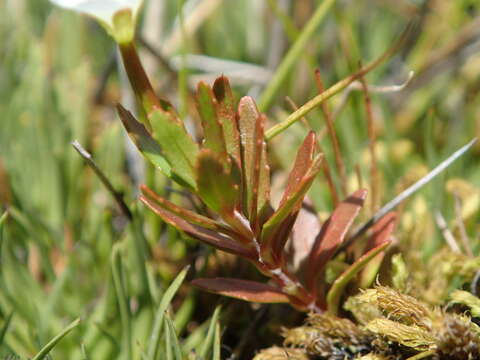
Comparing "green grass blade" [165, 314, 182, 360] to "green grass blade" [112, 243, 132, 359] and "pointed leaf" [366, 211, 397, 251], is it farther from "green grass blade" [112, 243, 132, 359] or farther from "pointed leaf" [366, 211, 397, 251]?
"pointed leaf" [366, 211, 397, 251]

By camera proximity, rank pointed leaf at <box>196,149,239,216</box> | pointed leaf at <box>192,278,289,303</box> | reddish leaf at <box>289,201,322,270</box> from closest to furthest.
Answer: pointed leaf at <box>196,149,239,216</box>, pointed leaf at <box>192,278,289,303</box>, reddish leaf at <box>289,201,322,270</box>

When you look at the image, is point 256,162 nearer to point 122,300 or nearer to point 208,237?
point 208,237

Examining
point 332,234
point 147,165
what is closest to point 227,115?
point 332,234

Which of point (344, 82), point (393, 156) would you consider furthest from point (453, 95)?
point (344, 82)

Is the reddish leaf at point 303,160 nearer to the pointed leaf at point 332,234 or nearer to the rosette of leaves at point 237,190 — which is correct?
the rosette of leaves at point 237,190

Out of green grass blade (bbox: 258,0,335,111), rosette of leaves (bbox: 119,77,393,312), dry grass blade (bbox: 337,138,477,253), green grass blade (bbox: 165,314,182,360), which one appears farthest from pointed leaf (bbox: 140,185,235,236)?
green grass blade (bbox: 258,0,335,111)

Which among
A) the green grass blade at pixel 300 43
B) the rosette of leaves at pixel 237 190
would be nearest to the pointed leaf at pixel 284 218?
the rosette of leaves at pixel 237 190

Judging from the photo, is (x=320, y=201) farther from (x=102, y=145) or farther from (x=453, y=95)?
(x=453, y=95)
